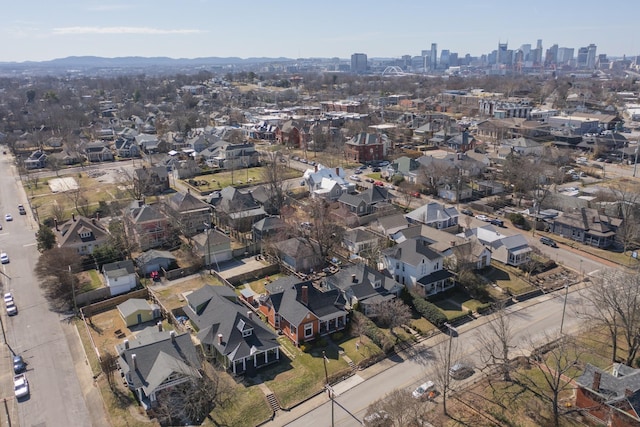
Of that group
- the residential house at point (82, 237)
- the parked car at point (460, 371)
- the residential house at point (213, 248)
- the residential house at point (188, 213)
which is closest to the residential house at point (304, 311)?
the parked car at point (460, 371)

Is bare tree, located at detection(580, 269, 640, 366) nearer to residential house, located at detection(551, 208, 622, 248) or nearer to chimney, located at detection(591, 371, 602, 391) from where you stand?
chimney, located at detection(591, 371, 602, 391)

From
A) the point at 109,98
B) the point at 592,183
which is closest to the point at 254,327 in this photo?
the point at 592,183

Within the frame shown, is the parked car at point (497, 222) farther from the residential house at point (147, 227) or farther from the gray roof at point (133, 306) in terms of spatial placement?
the gray roof at point (133, 306)

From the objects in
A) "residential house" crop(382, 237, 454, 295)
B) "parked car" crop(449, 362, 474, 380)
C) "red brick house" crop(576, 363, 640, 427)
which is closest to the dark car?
"parked car" crop(449, 362, 474, 380)

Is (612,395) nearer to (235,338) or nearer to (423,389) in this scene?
(423,389)

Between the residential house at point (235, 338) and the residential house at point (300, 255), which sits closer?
the residential house at point (235, 338)

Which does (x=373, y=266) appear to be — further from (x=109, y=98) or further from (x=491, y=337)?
(x=109, y=98)

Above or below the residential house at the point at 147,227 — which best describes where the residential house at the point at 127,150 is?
above
